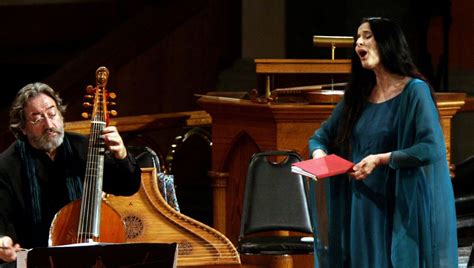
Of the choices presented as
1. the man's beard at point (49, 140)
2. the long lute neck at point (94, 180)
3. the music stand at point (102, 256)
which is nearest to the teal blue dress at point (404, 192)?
the long lute neck at point (94, 180)

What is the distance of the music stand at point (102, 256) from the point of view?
4164mm

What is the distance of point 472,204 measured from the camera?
8094mm

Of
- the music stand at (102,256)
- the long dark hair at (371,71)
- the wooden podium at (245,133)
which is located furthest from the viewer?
the wooden podium at (245,133)

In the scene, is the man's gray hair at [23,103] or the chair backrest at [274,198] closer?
the man's gray hair at [23,103]

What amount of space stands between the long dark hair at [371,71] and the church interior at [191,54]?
1.99 m

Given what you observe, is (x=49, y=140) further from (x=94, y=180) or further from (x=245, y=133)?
(x=245, y=133)

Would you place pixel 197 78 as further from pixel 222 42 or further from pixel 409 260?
pixel 409 260

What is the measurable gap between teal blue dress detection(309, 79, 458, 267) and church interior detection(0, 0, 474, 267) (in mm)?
2146

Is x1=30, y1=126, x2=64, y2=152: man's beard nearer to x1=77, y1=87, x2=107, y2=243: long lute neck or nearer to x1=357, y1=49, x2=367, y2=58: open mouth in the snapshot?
x1=77, y1=87, x2=107, y2=243: long lute neck

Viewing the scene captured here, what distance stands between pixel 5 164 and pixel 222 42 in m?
4.74

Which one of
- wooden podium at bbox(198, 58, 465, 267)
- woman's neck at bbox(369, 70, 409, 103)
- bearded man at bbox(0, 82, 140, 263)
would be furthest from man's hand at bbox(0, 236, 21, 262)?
wooden podium at bbox(198, 58, 465, 267)

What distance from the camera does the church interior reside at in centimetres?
858

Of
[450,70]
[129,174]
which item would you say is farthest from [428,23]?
[129,174]

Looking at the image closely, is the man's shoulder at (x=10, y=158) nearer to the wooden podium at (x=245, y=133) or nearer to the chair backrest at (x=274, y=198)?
the chair backrest at (x=274, y=198)
